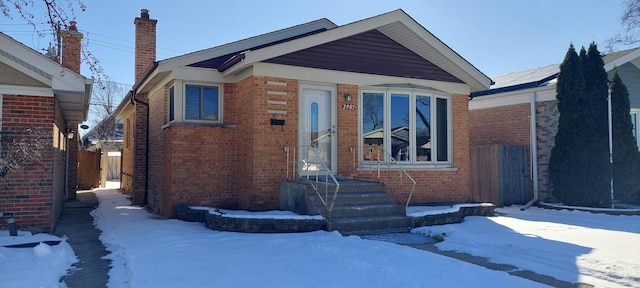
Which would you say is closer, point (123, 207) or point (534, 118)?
point (123, 207)

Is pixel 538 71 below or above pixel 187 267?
above

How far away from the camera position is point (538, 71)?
54.9ft

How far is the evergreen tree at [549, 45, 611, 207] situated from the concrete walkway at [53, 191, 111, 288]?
11.2 meters

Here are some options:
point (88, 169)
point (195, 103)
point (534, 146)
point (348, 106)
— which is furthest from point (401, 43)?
point (88, 169)

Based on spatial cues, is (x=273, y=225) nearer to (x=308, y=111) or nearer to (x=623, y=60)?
(x=308, y=111)

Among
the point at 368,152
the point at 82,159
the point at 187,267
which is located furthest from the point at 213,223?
the point at 82,159

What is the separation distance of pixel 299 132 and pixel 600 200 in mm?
8107

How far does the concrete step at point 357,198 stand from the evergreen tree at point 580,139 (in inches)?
238

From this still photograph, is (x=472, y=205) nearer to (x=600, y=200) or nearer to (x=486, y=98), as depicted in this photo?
(x=600, y=200)

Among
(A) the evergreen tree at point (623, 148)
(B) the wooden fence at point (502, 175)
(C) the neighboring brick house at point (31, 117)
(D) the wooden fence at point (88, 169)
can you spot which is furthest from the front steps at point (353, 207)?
(D) the wooden fence at point (88, 169)

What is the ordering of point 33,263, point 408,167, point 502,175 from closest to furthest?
point 33,263 < point 408,167 < point 502,175

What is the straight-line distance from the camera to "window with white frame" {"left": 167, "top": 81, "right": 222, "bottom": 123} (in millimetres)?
10328

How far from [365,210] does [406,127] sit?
3399 mm

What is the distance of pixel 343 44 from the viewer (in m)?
10.9
